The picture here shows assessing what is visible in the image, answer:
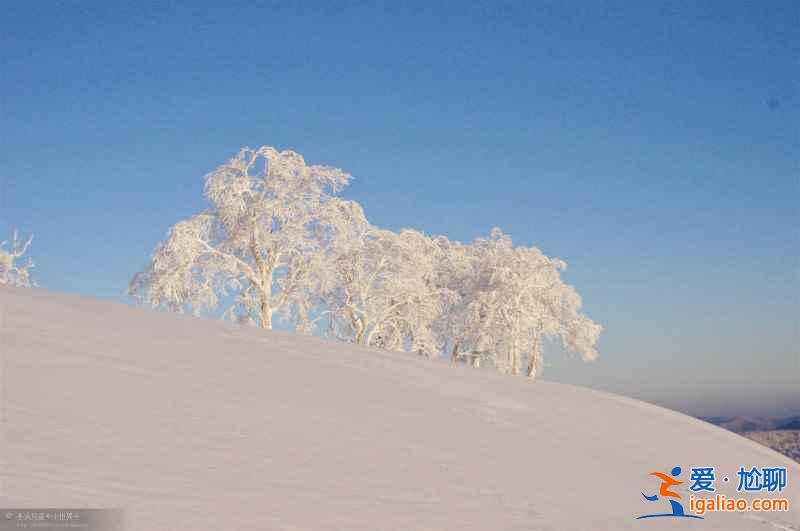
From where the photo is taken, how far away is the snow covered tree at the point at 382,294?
2772 centimetres

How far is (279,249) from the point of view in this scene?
24.4 meters

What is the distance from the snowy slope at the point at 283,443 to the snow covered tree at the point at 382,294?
1603 cm

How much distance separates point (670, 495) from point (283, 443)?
415 cm

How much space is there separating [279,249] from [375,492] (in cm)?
1975

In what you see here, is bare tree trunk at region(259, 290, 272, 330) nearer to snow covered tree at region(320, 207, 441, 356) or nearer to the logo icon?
snow covered tree at region(320, 207, 441, 356)

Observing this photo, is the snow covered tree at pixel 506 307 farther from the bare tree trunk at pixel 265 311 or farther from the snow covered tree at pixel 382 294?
the bare tree trunk at pixel 265 311

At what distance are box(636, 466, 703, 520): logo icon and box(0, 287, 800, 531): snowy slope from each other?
13 centimetres

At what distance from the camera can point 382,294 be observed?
28.0 meters

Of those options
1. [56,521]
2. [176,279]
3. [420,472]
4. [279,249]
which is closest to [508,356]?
[279,249]

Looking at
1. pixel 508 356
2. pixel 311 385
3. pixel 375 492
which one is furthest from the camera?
pixel 508 356

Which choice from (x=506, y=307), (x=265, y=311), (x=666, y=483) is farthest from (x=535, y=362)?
(x=666, y=483)

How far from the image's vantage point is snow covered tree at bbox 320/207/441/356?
1091 inches

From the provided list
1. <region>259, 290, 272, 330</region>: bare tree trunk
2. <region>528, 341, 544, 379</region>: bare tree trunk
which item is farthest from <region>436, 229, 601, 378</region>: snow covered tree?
<region>259, 290, 272, 330</region>: bare tree trunk

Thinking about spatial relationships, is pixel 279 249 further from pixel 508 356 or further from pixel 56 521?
pixel 56 521
